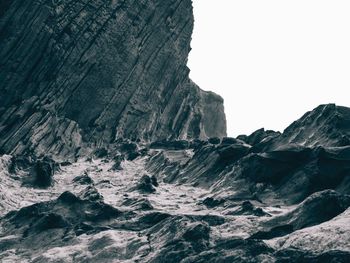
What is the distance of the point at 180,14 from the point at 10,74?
48.9m

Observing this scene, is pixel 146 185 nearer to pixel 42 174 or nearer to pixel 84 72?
pixel 42 174

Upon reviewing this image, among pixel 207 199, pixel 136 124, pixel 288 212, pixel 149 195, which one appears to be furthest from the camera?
pixel 136 124

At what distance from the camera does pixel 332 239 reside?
60.6 meters

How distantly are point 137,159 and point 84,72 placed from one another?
2646cm

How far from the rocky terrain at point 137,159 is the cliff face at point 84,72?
260 mm

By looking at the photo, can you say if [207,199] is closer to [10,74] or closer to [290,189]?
[290,189]

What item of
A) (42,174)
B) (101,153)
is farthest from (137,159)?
(42,174)

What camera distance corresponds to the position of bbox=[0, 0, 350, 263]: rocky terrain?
7056 centimetres

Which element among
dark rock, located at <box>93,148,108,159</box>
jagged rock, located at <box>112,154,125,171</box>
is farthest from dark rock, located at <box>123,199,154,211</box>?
dark rock, located at <box>93,148,108,159</box>

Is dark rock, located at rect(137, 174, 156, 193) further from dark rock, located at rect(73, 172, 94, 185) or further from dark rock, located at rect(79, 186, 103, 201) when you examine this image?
dark rock, located at rect(73, 172, 94, 185)

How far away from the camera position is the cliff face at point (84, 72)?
133 m

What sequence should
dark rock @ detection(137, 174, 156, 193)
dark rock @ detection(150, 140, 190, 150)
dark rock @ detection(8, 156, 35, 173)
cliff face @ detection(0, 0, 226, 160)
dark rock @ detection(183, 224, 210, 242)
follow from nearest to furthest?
dark rock @ detection(183, 224, 210, 242)
dark rock @ detection(137, 174, 156, 193)
dark rock @ detection(8, 156, 35, 173)
dark rock @ detection(150, 140, 190, 150)
cliff face @ detection(0, 0, 226, 160)

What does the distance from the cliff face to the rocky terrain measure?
0.26m

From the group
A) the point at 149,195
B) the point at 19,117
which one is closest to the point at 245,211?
the point at 149,195
